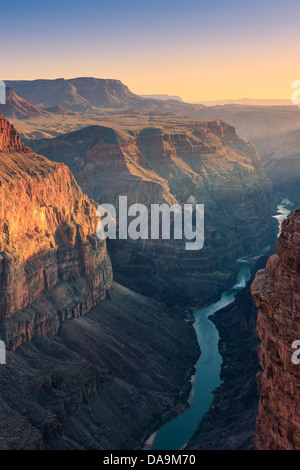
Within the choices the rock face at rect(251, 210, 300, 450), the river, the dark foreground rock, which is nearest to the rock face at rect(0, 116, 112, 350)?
the dark foreground rock

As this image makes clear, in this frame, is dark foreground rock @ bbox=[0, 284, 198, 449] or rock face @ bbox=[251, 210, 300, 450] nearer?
rock face @ bbox=[251, 210, 300, 450]

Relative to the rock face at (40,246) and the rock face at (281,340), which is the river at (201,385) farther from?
the rock face at (281,340)

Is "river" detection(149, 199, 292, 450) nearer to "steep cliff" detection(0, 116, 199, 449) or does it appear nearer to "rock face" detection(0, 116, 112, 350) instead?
"steep cliff" detection(0, 116, 199, 449)

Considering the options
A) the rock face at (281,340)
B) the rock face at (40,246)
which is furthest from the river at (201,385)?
the rock face at (281,340)

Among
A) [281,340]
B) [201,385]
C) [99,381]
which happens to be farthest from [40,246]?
[281,340]

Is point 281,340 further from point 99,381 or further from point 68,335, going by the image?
point 68,335

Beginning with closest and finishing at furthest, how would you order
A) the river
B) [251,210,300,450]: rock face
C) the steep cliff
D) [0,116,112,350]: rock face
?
[251,210,300,450]: rock face < the steep cliff < the river < [0,116,112,350]: rock face
